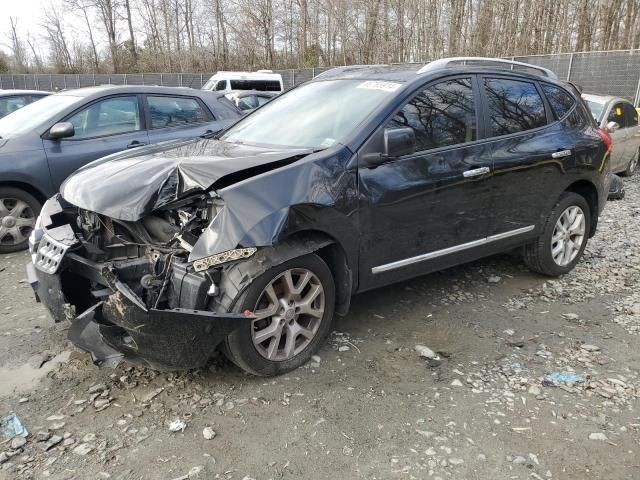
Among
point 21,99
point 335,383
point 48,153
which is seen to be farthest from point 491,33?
point 335,383

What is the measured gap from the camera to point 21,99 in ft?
29.0

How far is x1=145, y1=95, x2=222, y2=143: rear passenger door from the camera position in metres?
6.28

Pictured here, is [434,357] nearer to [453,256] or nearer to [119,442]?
[453,256]

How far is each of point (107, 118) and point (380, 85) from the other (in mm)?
3722

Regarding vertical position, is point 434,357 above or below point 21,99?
below

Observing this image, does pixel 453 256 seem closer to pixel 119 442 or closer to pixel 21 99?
pixel 119 442

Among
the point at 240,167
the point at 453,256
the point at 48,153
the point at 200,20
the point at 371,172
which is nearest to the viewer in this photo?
the point at 240,167

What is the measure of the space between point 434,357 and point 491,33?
77.5 ft

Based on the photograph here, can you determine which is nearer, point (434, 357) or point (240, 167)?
point (240, 167)

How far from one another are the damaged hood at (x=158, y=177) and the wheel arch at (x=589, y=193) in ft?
9.92

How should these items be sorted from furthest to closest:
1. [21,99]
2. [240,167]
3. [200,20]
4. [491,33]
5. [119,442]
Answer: [200,20], [491,33], [21,99], [240,167], [119,442]

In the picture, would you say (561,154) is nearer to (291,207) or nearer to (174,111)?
(291,207)

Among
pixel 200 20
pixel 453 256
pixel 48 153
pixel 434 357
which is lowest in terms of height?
pixel 434 357

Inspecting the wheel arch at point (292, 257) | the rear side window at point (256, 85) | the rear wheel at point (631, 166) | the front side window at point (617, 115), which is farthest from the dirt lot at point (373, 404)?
the rear side window at point (256, 85)
